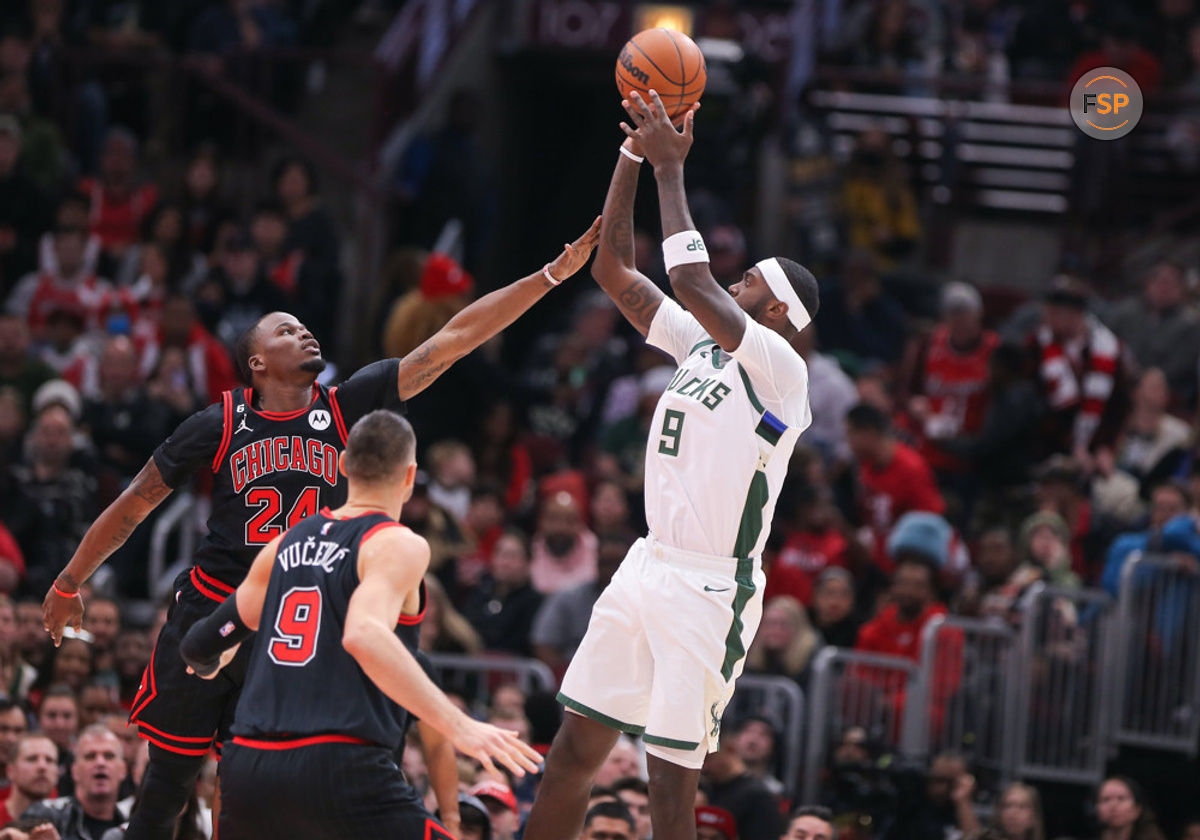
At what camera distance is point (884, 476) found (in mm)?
14180

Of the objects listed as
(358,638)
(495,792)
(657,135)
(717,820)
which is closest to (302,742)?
(358,638)

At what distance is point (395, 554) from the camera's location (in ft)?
19.7

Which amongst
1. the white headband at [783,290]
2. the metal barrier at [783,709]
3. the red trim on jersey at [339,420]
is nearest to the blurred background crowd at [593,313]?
the metal barrier at [783,709]

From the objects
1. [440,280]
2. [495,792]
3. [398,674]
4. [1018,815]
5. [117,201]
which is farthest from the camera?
[117,201]

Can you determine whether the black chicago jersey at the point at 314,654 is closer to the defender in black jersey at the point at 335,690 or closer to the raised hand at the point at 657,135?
the defender in black jersey at the point at 335,690

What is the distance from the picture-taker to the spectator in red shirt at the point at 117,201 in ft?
54.4

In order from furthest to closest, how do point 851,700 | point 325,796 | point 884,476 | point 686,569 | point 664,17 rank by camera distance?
point 664,17 → point 884,476 → point 851,700 → point 686,569 → point 325,796

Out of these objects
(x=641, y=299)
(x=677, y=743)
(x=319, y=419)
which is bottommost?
(x=677, y=743)

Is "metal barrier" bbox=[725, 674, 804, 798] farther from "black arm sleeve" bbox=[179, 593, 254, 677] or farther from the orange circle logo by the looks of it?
"black arm sleeve" bbox=[179, 593, 254, 677]

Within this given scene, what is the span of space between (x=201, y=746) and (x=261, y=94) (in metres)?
11.4

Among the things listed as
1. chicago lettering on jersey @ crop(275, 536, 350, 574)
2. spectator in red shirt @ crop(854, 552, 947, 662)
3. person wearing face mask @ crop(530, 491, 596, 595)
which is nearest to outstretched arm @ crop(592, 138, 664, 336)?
chicago lettering on jersey @ crop(275, 536, 350, 574)

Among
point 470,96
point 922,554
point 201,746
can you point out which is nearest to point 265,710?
point 201,746

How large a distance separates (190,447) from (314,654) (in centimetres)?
194

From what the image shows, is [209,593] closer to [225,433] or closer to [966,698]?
[225,433]
